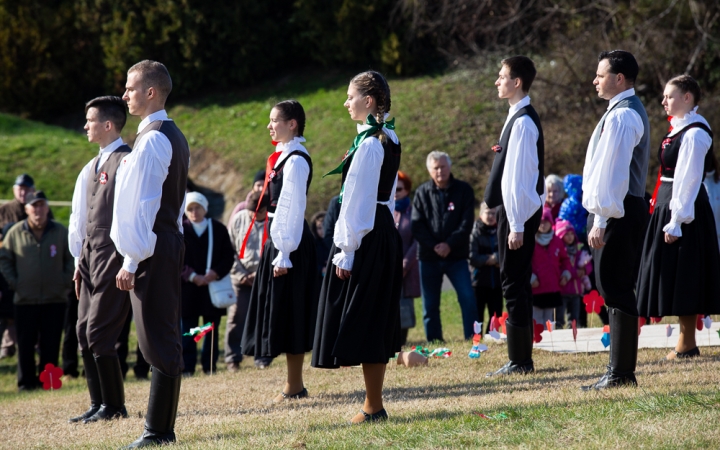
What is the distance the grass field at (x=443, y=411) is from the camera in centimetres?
445

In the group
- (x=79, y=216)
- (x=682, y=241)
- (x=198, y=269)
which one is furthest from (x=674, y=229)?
(x=198, y=269)

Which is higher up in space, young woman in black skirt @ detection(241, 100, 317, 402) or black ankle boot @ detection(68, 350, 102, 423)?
young woman in black skirt @ detection(241, 100, 317, 402)

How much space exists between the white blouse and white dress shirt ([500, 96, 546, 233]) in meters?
1.47

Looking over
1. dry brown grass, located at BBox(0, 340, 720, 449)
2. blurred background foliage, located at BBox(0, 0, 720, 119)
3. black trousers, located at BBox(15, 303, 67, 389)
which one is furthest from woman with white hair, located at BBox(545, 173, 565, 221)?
blurred background foliage, located at BBox(0, 0, 720, 119)

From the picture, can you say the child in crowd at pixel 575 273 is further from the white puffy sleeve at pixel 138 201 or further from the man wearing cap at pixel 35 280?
the white puffy sleeve at pixel 138 201

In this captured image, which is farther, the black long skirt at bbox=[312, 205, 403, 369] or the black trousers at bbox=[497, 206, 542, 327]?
the black trousers at bbox=[497, 206, 542, 327]

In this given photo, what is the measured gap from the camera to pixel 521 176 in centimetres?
623

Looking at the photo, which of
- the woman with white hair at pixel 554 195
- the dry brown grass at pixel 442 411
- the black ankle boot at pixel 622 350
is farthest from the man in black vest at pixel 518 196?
the woman with white hair at pixel 554 195

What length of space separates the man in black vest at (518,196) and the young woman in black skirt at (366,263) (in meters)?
1.32

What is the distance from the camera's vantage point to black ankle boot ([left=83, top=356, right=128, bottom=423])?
6125 millimetres

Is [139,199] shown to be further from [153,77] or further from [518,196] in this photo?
[518,196]

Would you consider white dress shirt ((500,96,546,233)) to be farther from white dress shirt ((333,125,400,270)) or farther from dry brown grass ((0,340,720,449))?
white dress shirt ((333,125,400,270))

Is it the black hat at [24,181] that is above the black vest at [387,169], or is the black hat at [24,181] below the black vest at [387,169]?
above

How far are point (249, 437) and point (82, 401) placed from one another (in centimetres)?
320
